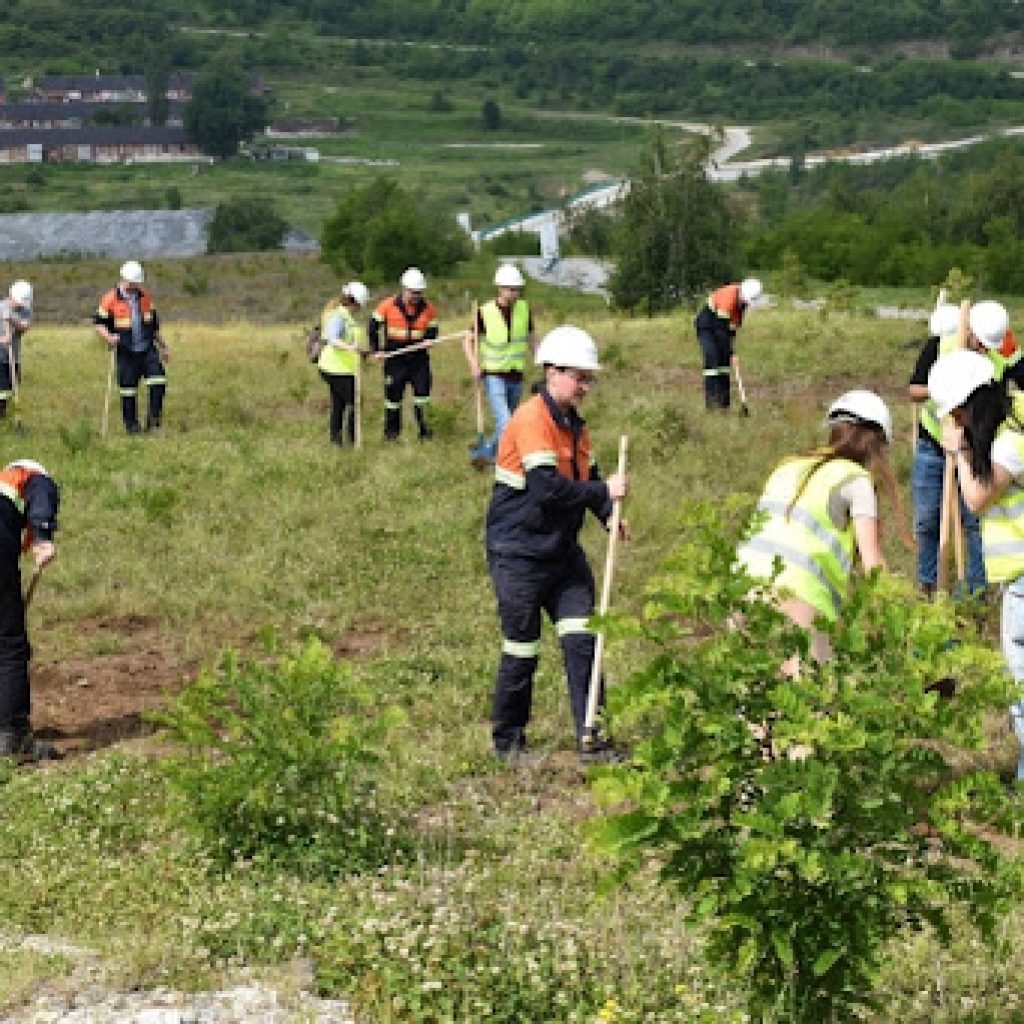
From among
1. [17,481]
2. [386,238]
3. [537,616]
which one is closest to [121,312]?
[17,481]

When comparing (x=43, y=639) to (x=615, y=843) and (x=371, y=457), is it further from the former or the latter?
(x=615, y=843)

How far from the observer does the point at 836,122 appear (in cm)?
16112

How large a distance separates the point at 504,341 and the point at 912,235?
161 feet

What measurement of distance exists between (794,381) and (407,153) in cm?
13472

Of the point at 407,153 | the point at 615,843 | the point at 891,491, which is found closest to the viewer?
the point at 615,843

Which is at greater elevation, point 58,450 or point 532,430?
point 532,430

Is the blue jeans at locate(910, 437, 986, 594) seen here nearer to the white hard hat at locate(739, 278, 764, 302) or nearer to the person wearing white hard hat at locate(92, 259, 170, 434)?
the white hard hat at locate(739, 278, 764, 302)

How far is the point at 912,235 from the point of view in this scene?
205ft

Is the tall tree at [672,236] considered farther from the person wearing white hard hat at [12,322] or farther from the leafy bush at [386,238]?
the person wearing white hard hat at [12,322]

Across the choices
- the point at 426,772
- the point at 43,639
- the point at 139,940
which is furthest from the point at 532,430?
the point at 43,639

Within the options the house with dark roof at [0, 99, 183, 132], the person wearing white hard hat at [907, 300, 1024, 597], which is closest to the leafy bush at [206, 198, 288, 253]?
the house with dark roof at [0, 99, 183, 132]

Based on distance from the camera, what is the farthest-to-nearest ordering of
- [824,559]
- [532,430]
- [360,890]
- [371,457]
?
[371,457]
[532,430]
[360,890]
[824,559]

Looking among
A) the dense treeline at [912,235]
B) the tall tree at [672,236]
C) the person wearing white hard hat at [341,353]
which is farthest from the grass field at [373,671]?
the tall tree at [672,236]

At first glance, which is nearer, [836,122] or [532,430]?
[532,430]
